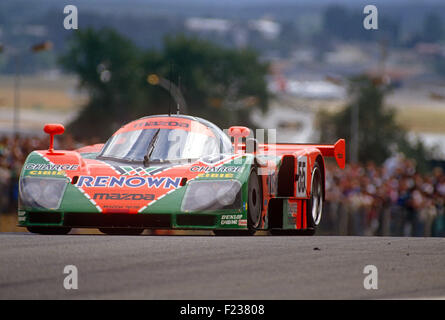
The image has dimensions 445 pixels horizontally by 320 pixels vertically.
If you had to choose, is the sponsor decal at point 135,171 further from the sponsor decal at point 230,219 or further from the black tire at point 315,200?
the black tire at point 315,200

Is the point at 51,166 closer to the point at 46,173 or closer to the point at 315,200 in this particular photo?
the point at 46,173

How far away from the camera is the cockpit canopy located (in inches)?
472

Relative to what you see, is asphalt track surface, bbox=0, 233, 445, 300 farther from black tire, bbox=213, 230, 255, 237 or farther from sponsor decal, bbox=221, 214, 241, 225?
black tire, bbox=213, 230, 255, 237

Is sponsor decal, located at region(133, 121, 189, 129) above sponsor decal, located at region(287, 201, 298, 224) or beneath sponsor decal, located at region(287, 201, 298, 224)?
above

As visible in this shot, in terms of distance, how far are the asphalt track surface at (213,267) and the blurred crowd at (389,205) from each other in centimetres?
1264

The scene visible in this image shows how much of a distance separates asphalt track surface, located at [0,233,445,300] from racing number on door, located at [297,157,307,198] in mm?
2821

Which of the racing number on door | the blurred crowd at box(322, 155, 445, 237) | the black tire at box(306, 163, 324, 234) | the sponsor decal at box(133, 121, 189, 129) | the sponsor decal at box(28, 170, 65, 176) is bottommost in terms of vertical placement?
the blurred crowd at box(322, 155, 445, 237)

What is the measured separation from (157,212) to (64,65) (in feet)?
337

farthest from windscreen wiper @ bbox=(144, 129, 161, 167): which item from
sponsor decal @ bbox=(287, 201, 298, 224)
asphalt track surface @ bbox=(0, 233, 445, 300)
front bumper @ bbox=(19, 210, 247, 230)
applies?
asphalt track surface @ bbox=(0, 233, 445, 300)

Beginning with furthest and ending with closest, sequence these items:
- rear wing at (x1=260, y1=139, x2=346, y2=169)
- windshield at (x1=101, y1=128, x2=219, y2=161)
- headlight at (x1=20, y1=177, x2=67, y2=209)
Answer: rear wing at (x1=260, y1=139, x2=346, y2=169), windshield at (x1=101, y1=128, x2=219, y2=161), headlight at (x1=20, y1=177, x2=67, y2=209)

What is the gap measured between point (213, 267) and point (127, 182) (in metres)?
3.57

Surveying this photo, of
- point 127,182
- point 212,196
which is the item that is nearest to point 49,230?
point 127,182
